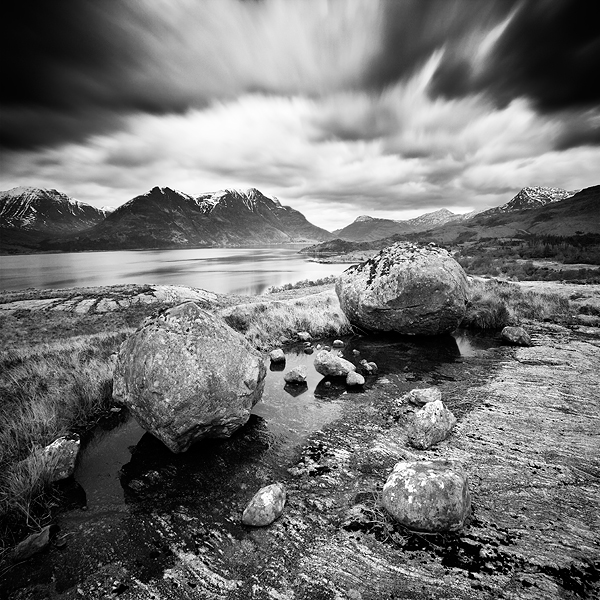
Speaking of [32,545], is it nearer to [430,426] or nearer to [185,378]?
[185,378]

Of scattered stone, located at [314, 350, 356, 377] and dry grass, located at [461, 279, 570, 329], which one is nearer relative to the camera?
scattered stone, located at [314, 350, 356, 377]

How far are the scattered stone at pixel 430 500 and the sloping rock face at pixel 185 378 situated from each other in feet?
9.57

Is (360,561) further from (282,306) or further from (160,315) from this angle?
(282,306)

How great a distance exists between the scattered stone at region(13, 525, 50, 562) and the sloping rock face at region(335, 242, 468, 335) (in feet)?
31.4

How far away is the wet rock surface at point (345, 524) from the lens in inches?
117

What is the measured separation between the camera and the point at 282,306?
13.9m

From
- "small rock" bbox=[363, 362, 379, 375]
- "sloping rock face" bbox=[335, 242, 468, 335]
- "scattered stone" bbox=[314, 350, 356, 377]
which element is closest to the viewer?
"scattered stone" bbox=[314, 350, 356, 377]

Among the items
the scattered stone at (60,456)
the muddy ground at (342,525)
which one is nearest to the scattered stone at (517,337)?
the muddy ground at (342,525)

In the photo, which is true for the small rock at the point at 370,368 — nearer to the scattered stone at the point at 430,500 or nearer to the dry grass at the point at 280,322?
the dry grass at the point at 280,322

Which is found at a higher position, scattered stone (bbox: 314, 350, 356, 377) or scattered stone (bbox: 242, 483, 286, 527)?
scattered stone (bbox: 314, 350, 356, 377)

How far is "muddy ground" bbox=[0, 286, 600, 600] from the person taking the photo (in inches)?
117

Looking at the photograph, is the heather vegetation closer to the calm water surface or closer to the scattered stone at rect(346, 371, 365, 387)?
the scattered stone at rect(346, 371, 365, 387)

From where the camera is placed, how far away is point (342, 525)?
364 centimetres

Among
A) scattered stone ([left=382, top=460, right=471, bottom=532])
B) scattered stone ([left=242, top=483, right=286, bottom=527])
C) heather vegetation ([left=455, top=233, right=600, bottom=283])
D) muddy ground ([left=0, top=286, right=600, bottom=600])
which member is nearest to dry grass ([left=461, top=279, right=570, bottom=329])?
muddy ground ([left=0, top=286, right=600, bottom=600])
